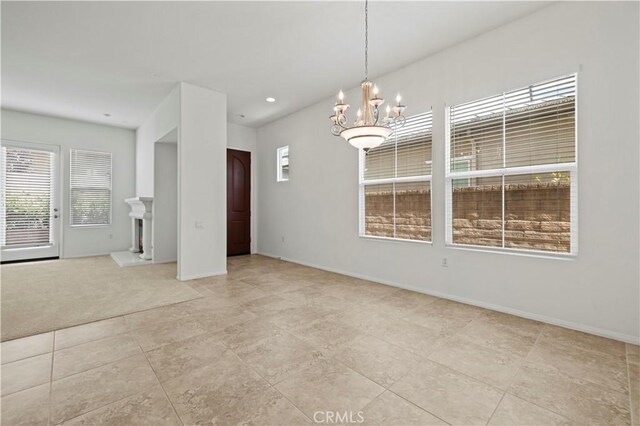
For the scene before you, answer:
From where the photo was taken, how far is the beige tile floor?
1.70m

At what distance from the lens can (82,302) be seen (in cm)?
366

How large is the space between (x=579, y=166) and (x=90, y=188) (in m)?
9.23

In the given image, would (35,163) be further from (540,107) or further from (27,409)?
(540,107)

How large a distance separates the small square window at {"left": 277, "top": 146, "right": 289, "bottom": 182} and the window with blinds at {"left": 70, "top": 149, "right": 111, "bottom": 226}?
14.6ft

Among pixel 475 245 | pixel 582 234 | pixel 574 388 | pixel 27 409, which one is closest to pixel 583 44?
pixel 582 234

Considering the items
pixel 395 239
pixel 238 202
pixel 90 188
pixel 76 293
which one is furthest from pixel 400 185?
pixel 90 188

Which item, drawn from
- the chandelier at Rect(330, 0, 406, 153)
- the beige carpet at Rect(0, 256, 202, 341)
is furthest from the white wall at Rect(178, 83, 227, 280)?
the chandelier at Rect(330, 0, 406, 153)

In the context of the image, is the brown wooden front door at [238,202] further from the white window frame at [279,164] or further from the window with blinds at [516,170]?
the window with blinds at [516,170]

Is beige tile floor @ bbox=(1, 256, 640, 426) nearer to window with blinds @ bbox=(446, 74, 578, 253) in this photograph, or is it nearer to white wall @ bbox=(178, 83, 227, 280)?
window with blinds @ bbox=(446, 74, 578, 253)

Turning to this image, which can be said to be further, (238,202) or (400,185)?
(238,202)

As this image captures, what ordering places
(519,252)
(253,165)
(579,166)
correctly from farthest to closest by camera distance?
(253,165) → (519,252) → (579,166)

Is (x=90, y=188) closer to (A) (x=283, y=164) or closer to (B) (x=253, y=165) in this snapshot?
(B) (x=253, y=165)

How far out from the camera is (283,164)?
265 inches

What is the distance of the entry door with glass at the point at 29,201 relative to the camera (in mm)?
6055
